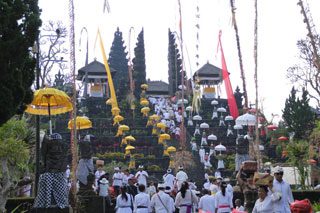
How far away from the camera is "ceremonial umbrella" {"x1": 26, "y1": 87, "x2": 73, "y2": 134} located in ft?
52.4

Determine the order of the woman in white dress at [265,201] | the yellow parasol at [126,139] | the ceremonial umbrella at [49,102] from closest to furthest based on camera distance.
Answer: the woman in white dress at [265,201], the ceremonial umbrella at [49,102], the yellow parasol at [126,139]

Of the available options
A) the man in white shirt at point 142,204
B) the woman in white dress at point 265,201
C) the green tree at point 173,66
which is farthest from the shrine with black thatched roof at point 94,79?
the woman in white dress at point 265,201

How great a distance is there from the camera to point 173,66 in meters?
62.4

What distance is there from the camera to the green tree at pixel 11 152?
18.5m

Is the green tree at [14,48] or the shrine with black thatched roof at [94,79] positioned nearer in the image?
the green tree at [14,48]

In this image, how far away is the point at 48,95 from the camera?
16.4 metres

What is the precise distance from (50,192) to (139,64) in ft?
167

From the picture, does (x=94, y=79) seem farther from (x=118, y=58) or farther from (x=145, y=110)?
(x=145, y=110)

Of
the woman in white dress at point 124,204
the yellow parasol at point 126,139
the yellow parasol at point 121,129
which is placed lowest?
the woman in white dress at point 124,204

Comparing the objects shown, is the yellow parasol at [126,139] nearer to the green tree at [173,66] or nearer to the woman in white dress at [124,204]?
the green tree at [173,66]

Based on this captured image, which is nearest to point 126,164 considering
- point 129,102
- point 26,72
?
point 129,102

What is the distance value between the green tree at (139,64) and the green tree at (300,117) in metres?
17.9

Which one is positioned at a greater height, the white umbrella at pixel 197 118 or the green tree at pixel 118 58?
the green tree at pixel 118 58

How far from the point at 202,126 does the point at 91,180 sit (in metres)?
29.4
